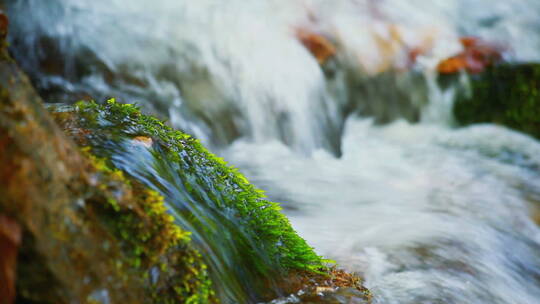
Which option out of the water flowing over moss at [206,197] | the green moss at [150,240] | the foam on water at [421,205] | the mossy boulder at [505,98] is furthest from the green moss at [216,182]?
the mossy boulder at [505,98]

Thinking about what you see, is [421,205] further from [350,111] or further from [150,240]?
[150,240]

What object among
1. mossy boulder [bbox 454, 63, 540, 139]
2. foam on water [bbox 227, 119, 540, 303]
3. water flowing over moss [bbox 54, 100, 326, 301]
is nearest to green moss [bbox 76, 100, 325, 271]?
water flowing over moss [bbox 54, 100, 326, 301]

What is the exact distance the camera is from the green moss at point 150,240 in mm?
1839

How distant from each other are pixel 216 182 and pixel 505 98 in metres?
8.27

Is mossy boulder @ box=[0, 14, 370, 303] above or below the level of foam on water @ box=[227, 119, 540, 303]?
below

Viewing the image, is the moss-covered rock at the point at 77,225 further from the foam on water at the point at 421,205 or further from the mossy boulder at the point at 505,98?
the mossy boulder at the point at 505,98

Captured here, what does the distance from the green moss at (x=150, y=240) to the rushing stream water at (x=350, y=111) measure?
1633mm

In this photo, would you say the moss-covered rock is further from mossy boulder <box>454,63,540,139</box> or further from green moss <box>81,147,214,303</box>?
mossy boulder <box>454,63,540,139</box>

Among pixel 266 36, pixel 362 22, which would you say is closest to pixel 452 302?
pixel 266 36

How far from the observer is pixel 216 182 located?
2693 millimetres

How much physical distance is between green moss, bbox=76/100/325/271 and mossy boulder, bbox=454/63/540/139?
786 centimetres

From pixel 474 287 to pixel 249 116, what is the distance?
17.2 feet

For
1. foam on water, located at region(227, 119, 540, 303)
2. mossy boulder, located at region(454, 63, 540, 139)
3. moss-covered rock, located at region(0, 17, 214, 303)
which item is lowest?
moss-covered rock, located at region(0, 17, 214, 303)

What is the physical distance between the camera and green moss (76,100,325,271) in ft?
8.26
